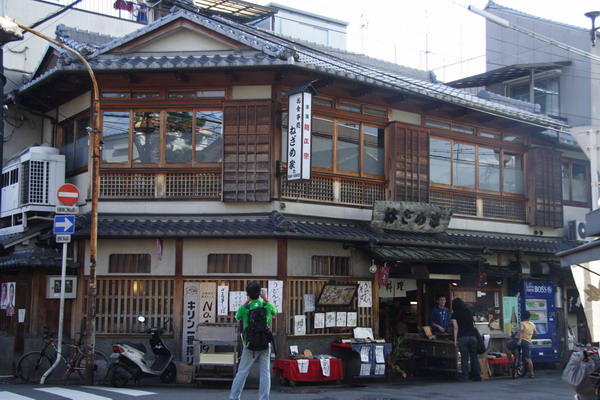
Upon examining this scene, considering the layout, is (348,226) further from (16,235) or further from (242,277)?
(16,235)

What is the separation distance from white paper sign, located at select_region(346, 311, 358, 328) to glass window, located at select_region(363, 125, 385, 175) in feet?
12.9

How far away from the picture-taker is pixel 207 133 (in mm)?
17219

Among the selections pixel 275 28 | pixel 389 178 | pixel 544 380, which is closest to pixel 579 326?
pixel 544 380

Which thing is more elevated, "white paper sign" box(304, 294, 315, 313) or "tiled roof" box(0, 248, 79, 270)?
"tiled roof" box(0, 248, 79, 270)

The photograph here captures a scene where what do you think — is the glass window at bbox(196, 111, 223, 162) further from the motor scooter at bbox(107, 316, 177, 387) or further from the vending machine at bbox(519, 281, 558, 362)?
the vending machine at bbox(519, 281, 558, 362)

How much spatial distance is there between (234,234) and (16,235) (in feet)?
21.0

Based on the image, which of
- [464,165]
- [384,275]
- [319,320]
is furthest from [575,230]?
[319,320]

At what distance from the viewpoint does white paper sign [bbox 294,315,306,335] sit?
1641 cm

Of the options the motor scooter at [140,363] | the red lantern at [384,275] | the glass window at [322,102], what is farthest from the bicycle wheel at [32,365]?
the glass window at [322,102]

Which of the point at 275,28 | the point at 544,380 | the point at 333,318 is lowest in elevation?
the point at 544,380

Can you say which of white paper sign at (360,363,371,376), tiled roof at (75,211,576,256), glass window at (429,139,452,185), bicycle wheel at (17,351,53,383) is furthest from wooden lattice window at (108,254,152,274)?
glass window at (429,139,452,185)

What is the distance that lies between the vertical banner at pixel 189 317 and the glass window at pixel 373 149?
579cm

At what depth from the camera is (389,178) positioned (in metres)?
18.9

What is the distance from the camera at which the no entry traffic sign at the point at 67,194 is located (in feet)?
52.1
